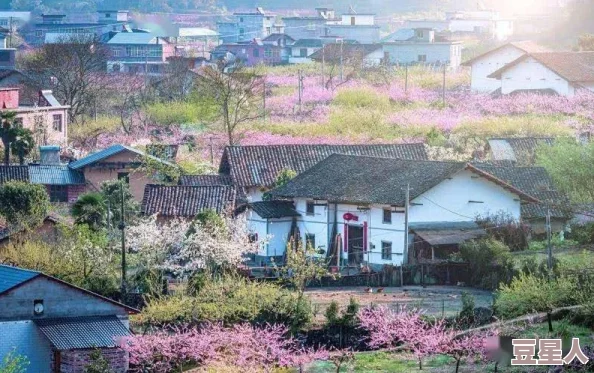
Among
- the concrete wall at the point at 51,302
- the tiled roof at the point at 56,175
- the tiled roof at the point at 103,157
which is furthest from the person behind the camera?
the tiled roof at the point at 103,157

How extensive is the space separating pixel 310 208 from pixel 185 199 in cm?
341

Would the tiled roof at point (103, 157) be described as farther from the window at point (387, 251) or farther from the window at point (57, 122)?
the window at point (387, 251)

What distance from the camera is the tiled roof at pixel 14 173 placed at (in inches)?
1692

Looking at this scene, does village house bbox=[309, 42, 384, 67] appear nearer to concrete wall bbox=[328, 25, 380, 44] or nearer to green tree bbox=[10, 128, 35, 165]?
concrete wall bbox=[328, 25, 380, 44]

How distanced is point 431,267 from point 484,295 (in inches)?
94.4

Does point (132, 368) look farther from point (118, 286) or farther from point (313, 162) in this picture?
point (313, 162)

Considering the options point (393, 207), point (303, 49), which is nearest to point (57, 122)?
point (393, 207)

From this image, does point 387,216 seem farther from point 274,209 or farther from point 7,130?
point 7,130

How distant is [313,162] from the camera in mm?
44375

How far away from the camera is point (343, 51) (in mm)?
77438

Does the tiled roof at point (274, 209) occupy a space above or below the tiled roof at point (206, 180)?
below

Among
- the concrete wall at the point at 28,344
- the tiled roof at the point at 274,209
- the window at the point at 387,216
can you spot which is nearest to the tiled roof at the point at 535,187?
the window at the point at 387,216

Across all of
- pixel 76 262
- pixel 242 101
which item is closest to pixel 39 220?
pixel 76 262

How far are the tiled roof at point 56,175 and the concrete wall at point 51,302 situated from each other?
681 inches
